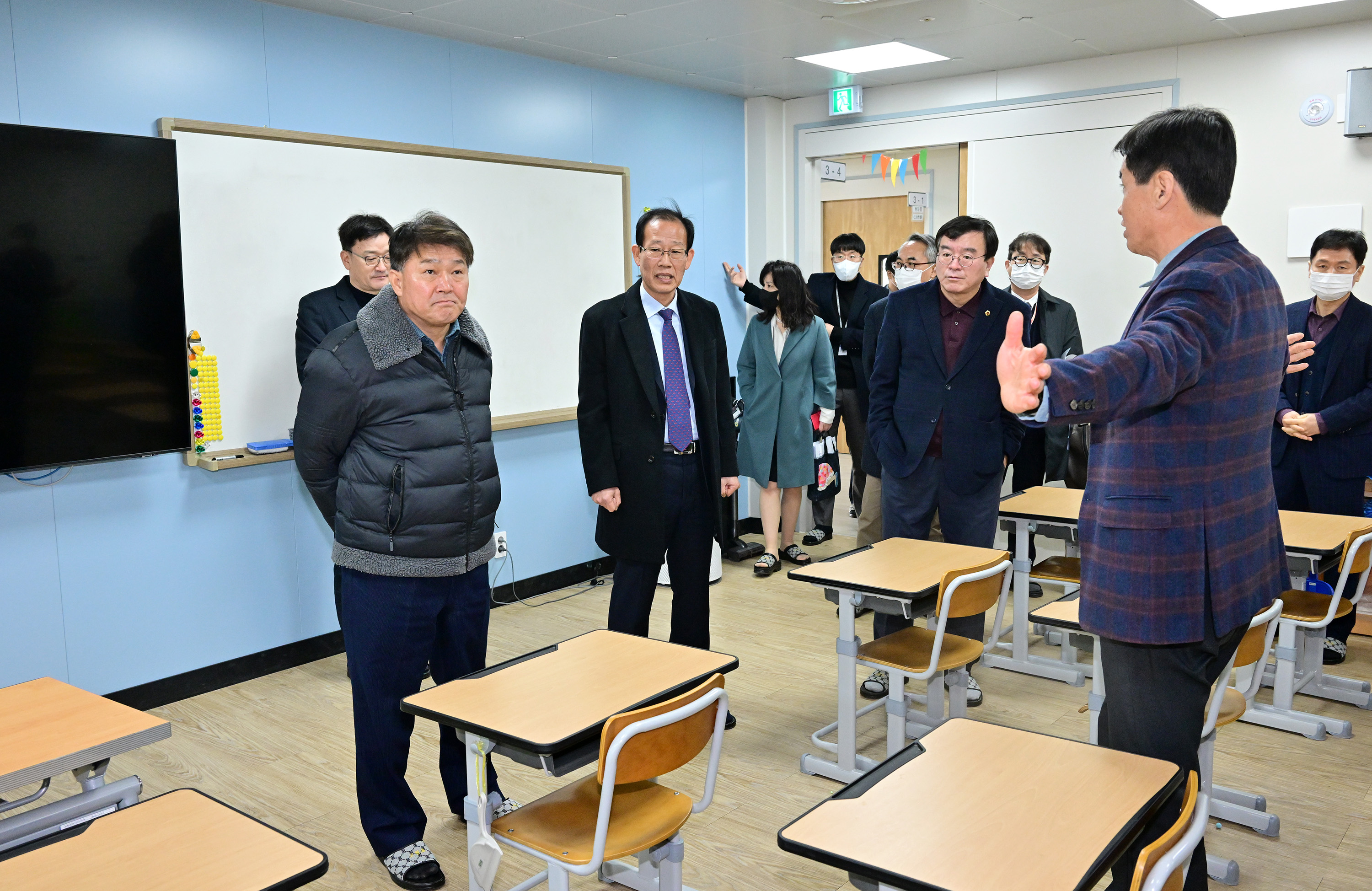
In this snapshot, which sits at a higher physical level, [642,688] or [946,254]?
[946,254]

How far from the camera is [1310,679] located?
399 centimetres

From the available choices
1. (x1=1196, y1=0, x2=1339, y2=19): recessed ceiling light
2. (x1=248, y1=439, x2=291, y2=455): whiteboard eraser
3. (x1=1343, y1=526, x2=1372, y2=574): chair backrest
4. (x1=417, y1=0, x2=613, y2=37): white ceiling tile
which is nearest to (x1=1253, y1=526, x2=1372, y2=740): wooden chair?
(x1=1343, y1=526, x2=1372, y2=574): chair backrest

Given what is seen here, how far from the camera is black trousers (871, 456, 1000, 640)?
3.71 m

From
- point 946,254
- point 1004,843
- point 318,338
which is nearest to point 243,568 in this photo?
point 318,338

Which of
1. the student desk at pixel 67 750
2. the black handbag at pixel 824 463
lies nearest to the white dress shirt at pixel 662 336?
the student desk at pixel 67 750

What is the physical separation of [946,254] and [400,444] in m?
2.05

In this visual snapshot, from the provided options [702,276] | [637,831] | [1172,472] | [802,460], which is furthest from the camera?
[702,276]

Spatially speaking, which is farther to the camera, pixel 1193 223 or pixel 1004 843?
pixel 1193 223

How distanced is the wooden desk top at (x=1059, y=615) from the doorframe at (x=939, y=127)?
3.68m

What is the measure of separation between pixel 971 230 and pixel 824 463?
299cm

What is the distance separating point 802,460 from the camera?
6074 mm

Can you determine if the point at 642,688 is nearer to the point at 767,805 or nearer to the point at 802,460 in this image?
the point at 767,805

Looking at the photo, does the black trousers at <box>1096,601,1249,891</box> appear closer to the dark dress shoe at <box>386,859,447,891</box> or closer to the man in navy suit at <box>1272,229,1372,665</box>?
the dark dress shoe at <box>386,859,447,891</box>

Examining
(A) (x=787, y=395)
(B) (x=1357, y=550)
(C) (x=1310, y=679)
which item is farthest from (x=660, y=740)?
(A) (x=787, y=395)
